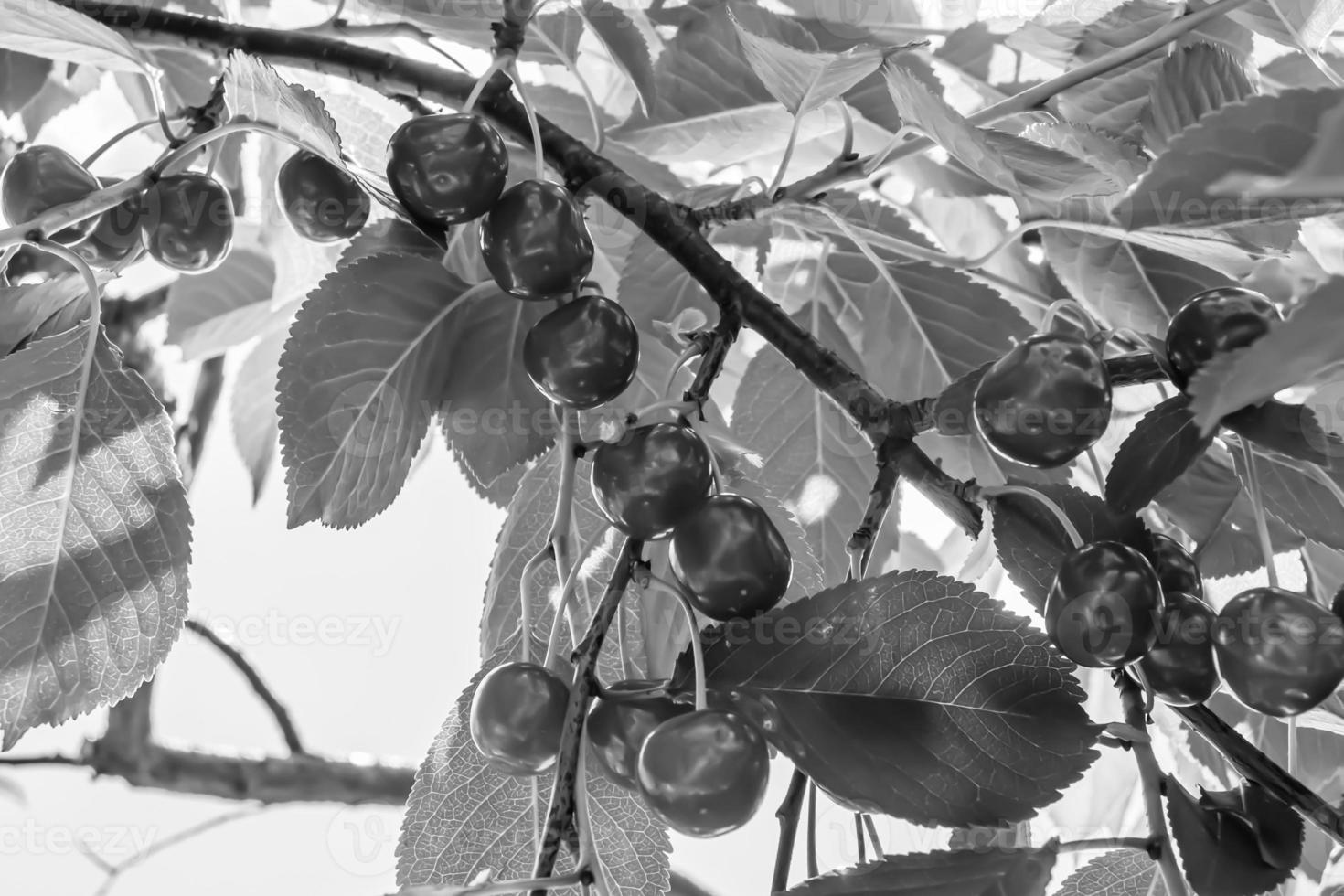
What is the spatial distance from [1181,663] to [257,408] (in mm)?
824

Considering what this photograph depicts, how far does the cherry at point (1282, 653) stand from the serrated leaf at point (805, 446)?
0.36 metres

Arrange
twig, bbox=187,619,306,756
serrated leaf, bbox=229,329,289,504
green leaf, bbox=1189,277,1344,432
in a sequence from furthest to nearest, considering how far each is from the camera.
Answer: twig, bbox=187,619,306,756, serrated leaf, bbox=229,329,289,504, green leaf, bbox=1189,277,1344,432

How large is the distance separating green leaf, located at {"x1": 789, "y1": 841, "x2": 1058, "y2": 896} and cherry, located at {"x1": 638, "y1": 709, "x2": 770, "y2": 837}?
5cm

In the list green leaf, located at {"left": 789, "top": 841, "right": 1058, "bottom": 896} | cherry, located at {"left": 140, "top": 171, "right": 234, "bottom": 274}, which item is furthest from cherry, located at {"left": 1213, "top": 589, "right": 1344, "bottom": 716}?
cherry, located at {"left": 140, "top": 171, "right": 234, "bottom": 274}

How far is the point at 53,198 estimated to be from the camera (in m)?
0.64

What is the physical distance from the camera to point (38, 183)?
0.64 metres

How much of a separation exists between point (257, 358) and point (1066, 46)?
745mm

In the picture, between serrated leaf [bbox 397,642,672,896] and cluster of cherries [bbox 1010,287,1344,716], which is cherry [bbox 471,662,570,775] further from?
cluster of cherries [bbox 1010,287,1344,716]

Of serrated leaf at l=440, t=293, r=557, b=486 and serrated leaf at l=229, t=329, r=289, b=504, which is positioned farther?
serrated leaf at l=229, t=329, r=289, b=504

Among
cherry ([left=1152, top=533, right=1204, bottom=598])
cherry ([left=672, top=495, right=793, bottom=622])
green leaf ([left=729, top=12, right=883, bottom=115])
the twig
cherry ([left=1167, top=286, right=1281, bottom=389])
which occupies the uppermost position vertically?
green leaf ([left=729, top=12, right=883, bottom=115])

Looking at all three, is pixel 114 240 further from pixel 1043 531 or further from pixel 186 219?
pixel 1043 531

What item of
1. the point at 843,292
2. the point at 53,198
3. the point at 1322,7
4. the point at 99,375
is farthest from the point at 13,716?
the point at 1322,7

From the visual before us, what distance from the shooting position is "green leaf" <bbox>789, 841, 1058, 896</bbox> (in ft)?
1.38

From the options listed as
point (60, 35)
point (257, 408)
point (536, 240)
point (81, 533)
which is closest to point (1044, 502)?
point (536, 240)
